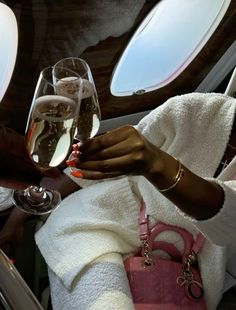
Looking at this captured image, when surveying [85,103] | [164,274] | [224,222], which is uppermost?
[85,103]

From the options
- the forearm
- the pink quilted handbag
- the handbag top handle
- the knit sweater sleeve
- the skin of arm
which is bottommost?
the pink quilted handbag

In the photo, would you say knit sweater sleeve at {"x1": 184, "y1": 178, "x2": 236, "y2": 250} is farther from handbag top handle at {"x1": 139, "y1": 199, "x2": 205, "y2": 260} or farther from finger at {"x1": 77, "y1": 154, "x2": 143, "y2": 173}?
finger at {"x1": 77, "y1": 154, "x2": 143, "y2": 173}

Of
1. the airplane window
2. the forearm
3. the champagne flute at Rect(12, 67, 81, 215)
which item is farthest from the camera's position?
the airplane window

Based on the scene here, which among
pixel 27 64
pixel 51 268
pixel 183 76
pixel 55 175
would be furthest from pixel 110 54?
pixel 51 268

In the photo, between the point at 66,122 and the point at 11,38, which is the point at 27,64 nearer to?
the point at 11,38

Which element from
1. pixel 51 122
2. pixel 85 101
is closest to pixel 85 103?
pixel 85 101

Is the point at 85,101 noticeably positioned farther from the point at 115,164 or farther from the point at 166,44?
the point at 166,44

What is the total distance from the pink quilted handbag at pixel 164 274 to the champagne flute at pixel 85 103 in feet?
1.40

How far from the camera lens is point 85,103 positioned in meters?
1.00

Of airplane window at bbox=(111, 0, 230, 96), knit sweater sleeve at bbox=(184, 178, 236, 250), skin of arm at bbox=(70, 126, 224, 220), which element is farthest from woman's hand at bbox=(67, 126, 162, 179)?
airplane window at bbox=(111, 0, 230, 96)

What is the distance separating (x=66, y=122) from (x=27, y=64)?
436 millimetres

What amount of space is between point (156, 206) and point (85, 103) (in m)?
0.49

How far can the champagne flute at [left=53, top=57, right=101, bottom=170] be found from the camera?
1003 millimetres

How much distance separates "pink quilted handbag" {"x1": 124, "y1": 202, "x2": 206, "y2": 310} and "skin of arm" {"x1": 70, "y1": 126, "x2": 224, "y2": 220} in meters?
Result: 0.31
